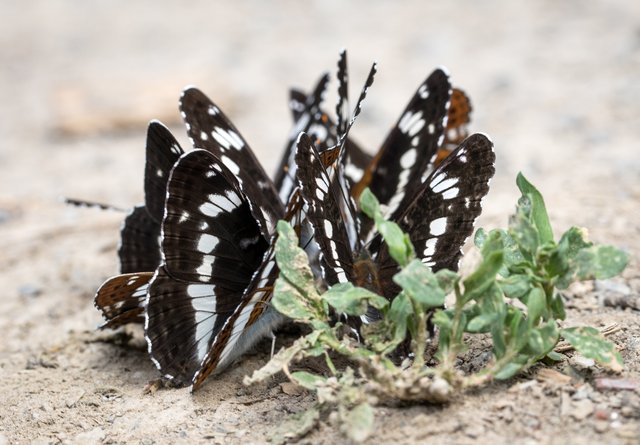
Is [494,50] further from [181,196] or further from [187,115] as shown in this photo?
[181,196]

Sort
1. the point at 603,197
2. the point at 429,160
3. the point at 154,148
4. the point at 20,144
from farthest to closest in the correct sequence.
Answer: the point at 20,144 → the point at 603,197 → the point at 429,160 → the point at 154,148

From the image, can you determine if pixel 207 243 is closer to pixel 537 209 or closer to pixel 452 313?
pixel 452 313

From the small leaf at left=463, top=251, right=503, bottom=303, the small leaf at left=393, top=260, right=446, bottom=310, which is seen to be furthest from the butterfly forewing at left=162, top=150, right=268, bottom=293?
the small leaf at left=463, top=251, right=503, bottom=303

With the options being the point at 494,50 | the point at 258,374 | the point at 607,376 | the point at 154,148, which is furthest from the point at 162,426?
the point at 494,50

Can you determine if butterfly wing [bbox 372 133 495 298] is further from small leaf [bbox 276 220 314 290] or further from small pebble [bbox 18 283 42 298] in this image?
small pebble [bbox 18 283 42 298]

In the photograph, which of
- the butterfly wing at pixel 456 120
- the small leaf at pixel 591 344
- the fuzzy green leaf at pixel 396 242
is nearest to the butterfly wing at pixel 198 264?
the fuzzy green leaf at pixel 396 242

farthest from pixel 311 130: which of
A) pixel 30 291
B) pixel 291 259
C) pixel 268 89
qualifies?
pixel 268 89
